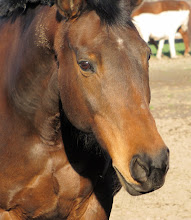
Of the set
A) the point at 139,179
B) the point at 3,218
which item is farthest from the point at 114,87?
the point at 3,218

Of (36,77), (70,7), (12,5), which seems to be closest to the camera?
(70,7)

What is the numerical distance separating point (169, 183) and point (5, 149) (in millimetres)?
2655

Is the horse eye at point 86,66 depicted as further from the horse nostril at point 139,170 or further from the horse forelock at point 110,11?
the horse nostril at point 139,170

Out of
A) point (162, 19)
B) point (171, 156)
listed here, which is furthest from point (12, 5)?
point (162, 19)

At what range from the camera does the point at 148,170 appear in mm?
2021

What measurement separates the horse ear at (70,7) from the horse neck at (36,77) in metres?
0.17

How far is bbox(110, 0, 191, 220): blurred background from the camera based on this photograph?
427cm

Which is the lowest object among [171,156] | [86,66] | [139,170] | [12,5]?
[171,156]

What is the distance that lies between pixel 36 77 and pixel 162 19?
14218 mm

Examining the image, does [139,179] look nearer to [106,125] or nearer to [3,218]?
[106,125]

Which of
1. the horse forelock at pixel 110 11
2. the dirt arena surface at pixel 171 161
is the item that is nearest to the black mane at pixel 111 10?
the horse forelock at pixel 110 11

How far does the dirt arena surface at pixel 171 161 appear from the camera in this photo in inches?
168

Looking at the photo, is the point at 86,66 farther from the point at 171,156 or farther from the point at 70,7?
the point at 171,156

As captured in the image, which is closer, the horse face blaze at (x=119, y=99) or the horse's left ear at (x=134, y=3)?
the horse face blaze at (x=119, y=99)
